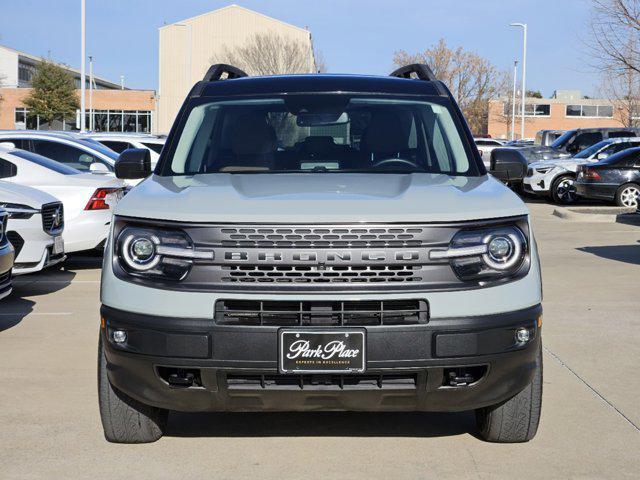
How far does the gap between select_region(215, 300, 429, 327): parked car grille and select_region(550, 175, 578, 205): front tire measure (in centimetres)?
2283

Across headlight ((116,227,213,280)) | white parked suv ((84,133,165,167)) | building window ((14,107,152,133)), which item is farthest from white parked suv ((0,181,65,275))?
building window ((14,107,152,133))

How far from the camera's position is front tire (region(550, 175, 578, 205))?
26.5 m

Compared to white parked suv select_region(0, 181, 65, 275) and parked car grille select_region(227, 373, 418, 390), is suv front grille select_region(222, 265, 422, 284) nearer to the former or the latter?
parked car grille select_region(227, 373, 418, 390)

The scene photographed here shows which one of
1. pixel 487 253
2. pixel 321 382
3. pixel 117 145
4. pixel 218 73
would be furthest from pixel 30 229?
pixel 117 145

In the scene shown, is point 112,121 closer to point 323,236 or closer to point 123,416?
point 123,416

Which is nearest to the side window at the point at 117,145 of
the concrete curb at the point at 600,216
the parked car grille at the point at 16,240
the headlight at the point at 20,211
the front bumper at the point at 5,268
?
the concrete curb at the point at 600,216

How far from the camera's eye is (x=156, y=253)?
456 cm

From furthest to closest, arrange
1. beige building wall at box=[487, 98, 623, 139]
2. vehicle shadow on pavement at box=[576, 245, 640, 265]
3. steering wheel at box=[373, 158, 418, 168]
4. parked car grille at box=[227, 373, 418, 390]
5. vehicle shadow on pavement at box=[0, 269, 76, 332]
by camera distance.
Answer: beige building wall at box=[487, 98, 623, 139]
vehicle shadow on pavement at box=[576, 245, 640, 265]
vehicle shadow on pavement at box=[0, 269, 76, 332]
steering wheel at box=[373, 158, 418, 168]
parked car grille at box=[227, 373, 418, 390]

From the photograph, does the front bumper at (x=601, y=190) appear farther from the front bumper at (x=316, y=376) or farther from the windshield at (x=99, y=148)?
the front bumper at (x=316, y=376)

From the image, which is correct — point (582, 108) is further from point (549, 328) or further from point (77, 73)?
point (549, 328)

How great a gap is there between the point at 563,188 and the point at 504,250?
2263 centimetres

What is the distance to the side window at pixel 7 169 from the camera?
1284 cm

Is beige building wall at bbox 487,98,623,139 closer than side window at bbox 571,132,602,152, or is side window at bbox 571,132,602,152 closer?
side window at bbox 571,132,602,152

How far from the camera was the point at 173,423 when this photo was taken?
5.61 meters
